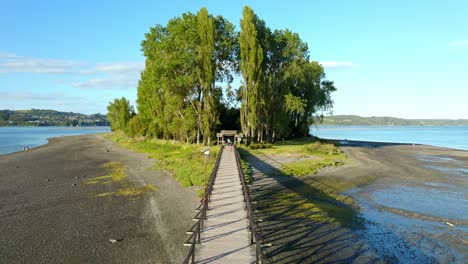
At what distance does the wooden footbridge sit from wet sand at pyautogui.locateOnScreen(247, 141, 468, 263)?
4.92 feet

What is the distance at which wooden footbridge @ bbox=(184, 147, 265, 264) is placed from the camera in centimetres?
1027

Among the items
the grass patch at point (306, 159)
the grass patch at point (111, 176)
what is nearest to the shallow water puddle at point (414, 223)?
the grass patch at point (306, 159)

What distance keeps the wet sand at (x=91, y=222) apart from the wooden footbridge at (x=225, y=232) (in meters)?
1.44

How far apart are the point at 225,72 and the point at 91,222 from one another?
3863 cm

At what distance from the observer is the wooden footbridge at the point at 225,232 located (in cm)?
1027

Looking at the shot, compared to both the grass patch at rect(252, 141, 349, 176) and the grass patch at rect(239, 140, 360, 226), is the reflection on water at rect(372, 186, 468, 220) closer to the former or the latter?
the grass patch at rect(239, 140, 360, 226)

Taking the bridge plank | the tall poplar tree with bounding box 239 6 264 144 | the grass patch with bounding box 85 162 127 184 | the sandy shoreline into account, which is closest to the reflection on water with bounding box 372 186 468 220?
the sandy shoreline

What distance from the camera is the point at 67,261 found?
40.5ft

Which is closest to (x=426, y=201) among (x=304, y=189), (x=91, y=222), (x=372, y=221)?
(x=372, y=221)

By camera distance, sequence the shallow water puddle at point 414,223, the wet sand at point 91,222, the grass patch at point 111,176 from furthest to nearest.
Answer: the grass patch at point 111,176 → the shallow water puddle at point 414,223 → the wet sand at point 91,222

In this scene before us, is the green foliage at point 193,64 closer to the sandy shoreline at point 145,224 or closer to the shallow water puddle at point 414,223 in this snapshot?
the sandy shoreline at point 145,224

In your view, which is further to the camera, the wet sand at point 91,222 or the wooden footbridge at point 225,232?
the wet sand at point 91,222

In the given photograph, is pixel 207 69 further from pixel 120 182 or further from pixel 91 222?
pixel 91 222

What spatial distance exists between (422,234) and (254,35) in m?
37.2
